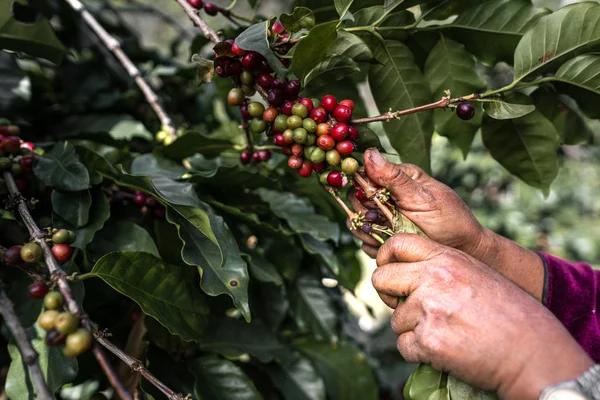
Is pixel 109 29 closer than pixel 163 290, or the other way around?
pixel 163 290

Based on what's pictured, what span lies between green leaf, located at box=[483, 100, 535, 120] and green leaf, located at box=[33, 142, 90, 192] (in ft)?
2.33

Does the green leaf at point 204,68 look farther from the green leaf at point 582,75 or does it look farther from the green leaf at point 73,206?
the green leaf at point 582,75

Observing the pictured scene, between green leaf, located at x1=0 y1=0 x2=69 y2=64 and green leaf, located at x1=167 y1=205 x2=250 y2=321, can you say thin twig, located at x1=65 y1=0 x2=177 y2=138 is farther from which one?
green leaf, located at x1=167 y1=205 x2=250 y2=321

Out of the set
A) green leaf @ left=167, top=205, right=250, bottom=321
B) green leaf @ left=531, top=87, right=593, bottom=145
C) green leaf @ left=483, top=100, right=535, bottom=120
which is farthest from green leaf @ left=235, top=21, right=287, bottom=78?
green leaf @ left=531, top=87, right=593, bottom=145

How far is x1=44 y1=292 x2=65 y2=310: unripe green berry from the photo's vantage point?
575mm

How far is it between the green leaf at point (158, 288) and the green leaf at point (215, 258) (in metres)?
0.06

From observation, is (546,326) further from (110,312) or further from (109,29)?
(109,29)

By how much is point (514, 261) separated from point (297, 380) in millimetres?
601

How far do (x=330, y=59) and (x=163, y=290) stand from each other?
1.57ft

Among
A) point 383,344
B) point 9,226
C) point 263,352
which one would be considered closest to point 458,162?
point 383,344

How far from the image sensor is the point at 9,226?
34.5 inches

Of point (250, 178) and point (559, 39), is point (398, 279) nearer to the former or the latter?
point (250, 178)

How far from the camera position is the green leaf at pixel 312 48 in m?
0.67

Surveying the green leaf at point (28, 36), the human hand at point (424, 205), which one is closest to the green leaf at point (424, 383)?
the human hand at point (424, 205)
